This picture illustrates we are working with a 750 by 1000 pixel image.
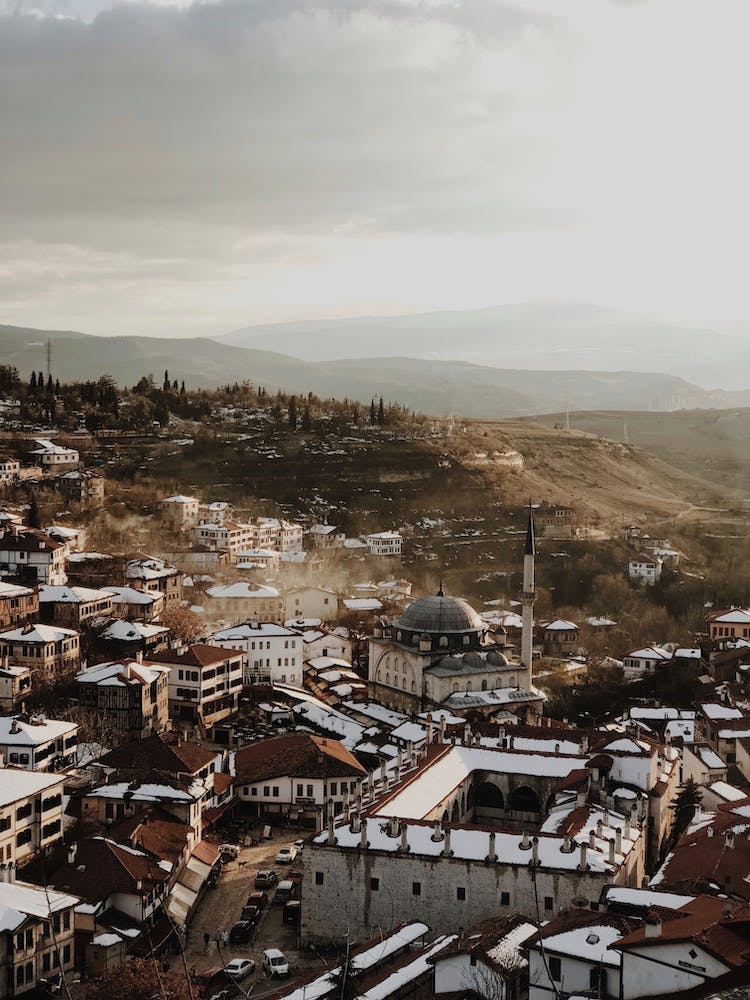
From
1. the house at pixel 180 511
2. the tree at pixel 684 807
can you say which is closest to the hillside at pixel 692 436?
the house at pixel 180 511

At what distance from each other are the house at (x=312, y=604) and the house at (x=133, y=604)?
11753 mm

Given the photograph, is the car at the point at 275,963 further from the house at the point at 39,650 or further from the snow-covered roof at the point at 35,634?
the snow-covered roof at the point at 35,634

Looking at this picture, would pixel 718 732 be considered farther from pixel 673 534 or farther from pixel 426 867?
pixel 673 534

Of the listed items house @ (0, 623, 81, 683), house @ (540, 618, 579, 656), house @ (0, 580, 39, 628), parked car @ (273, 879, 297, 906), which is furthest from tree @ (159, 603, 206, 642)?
parked car @ (273, 879, 297, 906)

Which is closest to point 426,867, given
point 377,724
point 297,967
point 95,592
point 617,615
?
point 297,967

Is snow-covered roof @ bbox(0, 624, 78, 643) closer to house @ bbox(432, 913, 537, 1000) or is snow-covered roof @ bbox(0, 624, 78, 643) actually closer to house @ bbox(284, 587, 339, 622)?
house @ bbox(284, 587, 339, 622)

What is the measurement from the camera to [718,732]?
1572 inches

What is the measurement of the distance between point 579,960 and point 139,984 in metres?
7.19

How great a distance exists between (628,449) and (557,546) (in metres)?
46.3

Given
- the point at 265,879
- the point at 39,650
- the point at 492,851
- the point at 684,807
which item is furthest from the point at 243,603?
the point at 492,851

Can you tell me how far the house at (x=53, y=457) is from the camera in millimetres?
76938

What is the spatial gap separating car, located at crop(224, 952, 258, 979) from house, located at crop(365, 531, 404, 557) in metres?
50.6

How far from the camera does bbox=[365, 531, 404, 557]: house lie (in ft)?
243

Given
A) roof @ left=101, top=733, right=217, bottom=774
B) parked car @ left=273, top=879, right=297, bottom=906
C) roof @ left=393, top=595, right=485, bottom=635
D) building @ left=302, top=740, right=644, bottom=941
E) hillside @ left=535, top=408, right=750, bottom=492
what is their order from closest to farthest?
building @ left=302, top=740, right=644, bottom=941 < parked car @ left=273, top=879, right=297, bottom=906 < roof @ left=101, top=733, right=217, bottom=774 < roof @ left=393, top=595, right=485, bottom=635 < hillside @ left=535, top=408, right=750, bottom=492
